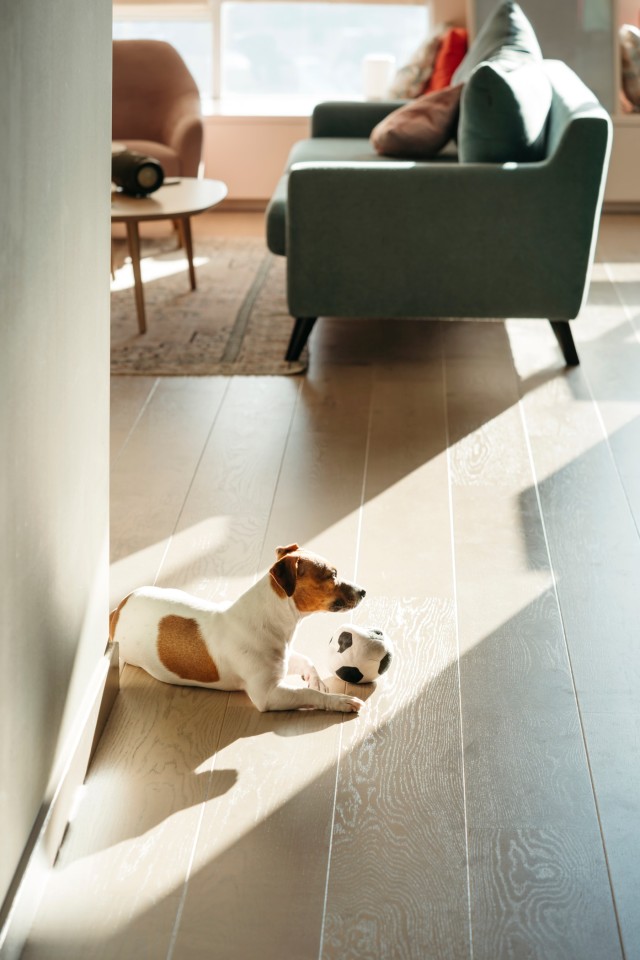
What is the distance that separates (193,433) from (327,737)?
1480mm

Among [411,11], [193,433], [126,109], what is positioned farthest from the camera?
[411,11]

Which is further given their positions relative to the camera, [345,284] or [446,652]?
[345,284]

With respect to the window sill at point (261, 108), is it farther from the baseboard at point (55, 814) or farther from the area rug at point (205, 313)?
the baseboard at point (55, 814)

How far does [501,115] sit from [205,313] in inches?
54.8

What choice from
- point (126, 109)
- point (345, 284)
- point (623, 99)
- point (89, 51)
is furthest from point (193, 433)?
point (623, 99)

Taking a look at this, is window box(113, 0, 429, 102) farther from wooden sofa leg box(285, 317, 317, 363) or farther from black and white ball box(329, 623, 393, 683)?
black and white ball box(329, 623, 393, 683)

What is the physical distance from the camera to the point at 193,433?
10.7 ft

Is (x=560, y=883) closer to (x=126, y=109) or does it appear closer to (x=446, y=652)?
(x=446, y=652)

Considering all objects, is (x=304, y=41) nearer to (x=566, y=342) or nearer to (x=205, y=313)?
(x=205, y=313)

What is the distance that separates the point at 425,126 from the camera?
4.25 meters

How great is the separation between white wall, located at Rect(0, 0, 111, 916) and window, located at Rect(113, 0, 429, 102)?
5.11 m

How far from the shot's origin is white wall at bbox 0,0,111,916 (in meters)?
1.31

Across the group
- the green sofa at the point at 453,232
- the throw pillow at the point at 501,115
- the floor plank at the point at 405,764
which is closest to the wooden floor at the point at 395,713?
the floor plank at the point at 405,764

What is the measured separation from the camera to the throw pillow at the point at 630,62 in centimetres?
577
